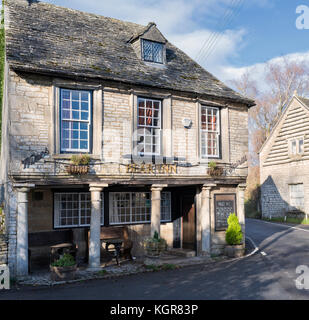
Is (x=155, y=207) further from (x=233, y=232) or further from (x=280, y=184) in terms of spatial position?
(x=280, y=184)

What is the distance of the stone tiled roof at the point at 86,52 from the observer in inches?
442

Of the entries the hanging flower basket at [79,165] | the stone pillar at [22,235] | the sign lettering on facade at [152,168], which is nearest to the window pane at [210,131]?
the sign lettering on facade at [152,168]

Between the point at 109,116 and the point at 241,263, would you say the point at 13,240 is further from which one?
the point at 241,263

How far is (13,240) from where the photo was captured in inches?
403

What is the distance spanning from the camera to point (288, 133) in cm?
2525

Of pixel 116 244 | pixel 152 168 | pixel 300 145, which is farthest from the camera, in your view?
pixel 300 145

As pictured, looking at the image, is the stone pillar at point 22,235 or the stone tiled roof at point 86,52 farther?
the stone tiled roof at point 86,52

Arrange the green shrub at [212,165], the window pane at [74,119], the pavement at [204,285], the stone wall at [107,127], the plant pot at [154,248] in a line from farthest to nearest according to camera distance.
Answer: the green shrub at [212,165] < the plant pot at [154,248] < the window pane at [74,119] < the stone wall at [107,127] < the pavement at [204,285]

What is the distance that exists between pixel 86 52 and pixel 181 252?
8511 mm

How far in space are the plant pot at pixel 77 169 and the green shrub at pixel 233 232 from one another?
614 centimetres

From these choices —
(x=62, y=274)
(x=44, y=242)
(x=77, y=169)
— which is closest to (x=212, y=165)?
(x=77, y=169)

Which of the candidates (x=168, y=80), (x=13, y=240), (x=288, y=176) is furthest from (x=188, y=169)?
(x=288, y=176)

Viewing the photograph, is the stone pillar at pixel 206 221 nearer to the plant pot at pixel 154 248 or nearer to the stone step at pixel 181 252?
the stone step at pixel 181 252

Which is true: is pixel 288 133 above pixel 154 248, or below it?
above
